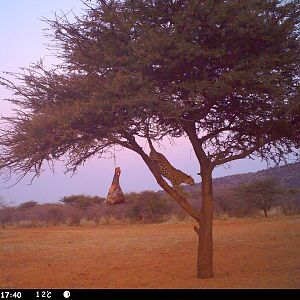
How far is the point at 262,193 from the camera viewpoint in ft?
148

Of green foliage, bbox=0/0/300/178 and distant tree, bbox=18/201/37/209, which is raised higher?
distant tree, bbox=18/201/37/209

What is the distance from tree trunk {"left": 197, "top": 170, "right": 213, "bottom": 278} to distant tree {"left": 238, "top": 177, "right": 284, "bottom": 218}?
3281 centimetres

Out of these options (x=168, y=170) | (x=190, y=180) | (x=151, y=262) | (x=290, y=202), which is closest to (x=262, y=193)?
(x=290, y=202)

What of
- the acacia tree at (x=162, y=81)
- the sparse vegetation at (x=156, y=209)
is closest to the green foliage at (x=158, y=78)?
the acacia tree at (x=162, y=81)

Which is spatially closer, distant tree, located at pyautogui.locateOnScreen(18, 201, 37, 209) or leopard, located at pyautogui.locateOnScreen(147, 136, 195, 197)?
leopard, located at pyautogui.locateOnScreen(147, 136, 195, 197)

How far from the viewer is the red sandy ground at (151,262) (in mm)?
12820

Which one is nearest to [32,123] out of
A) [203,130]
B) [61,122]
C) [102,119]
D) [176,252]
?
[61,122]

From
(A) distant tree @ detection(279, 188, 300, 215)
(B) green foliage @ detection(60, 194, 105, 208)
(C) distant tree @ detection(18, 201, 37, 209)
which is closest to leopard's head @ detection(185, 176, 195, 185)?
(A) distant tree @ detection(279, 188, 300, 215)
